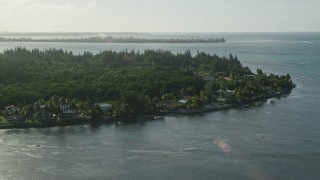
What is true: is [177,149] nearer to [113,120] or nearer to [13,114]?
[113,120]

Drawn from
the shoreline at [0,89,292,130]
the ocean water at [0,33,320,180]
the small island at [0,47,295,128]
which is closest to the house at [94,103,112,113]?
the small island at [0,47,295,128]

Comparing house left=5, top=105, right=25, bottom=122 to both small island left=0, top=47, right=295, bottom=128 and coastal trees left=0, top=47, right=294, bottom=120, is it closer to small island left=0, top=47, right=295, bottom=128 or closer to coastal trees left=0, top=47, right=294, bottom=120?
small island left=0, top=47, right=295, bottom=128

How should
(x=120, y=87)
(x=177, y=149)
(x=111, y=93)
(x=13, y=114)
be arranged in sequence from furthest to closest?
(x=120, y=87)
(x=111, y=93)
(x=13, y=114)
(x=177, y=149)

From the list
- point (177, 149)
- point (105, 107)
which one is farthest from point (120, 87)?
point (177, 149)

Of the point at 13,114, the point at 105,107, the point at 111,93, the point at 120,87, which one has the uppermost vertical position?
the point at 120,87

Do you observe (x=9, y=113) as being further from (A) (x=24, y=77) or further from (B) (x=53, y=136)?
(A) (x=24, y=77)

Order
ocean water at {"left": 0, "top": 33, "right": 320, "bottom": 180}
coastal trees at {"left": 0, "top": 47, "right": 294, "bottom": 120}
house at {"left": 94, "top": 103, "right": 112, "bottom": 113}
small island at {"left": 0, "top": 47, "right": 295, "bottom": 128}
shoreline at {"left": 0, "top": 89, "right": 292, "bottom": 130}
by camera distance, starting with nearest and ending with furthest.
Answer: ocean water at {"left": 0, "top": 33, "right": 320, "bottom": 180} < shoreline at {"left": 0, "top": 89, "right": 292, "bottom": 130} < small island at {"left": 0, "top": 47, "right": 295, "bottom": 128} < house at {"left": 94, "top": 103, "right": 112, "bottom": 113} < coastal trees at {"left": 0, "top": 47, "right": 294, "bottom": 120}
